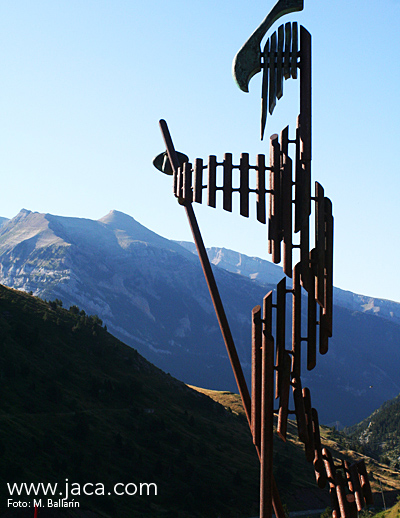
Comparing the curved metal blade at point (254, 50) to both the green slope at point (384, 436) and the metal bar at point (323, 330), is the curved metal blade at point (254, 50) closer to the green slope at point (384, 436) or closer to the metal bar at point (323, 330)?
the metal bar at point (323, 330)

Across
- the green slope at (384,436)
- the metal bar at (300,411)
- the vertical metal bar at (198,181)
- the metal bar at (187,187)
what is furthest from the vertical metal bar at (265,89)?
the green slope at (384,436)

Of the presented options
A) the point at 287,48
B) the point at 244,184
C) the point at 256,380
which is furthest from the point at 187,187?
the point at 256,380

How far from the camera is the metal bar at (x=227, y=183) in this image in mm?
8922

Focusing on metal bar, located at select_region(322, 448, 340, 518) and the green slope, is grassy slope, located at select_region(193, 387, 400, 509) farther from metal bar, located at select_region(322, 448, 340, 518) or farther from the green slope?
metal bar, located at select_region(322, 448, 340, 518)

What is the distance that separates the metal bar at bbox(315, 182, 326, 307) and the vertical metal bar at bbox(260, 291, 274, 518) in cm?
87

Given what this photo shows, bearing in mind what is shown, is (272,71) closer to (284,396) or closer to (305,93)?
(305,93)

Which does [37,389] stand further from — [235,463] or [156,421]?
Result: [235,463]

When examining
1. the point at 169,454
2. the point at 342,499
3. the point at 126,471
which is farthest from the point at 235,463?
the point at 342,499

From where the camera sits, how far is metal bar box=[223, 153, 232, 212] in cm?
892

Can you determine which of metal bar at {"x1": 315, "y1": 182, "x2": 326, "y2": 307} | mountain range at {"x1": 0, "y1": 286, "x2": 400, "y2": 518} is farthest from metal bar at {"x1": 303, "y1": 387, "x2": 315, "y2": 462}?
mountain range at {"x1": 0, "y1": 286, "x2": 400, "y2": 518}

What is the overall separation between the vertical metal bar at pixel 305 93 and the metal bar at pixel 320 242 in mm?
578

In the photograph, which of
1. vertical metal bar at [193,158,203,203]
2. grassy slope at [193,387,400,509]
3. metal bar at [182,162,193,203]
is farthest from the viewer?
grassy slope at [193,387,400,509]

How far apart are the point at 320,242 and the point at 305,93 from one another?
228 centimetres

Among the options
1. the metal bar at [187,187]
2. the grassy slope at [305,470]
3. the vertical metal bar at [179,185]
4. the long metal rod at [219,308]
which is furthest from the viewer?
the grassy slope at [305,470]
